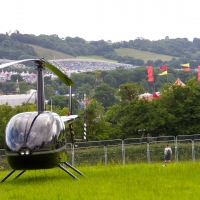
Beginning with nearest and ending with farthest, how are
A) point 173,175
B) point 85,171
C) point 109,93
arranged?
point 173,175 → point 85,171 → point 109,93

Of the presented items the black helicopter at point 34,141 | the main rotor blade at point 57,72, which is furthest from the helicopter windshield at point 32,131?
the main rotor blade at point 57,72

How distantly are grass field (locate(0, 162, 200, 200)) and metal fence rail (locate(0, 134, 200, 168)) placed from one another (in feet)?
36.2

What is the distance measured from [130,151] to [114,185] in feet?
55.6

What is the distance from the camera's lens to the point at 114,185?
55.6 ft

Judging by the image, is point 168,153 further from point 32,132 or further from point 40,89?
point 32,132

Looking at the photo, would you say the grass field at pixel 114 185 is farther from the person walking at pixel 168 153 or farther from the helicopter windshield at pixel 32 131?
the person walking at pixel 168 153

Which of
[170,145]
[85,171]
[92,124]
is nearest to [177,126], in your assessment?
[92,124]

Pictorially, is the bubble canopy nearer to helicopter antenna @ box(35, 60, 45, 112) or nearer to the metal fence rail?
helicopter antenna @ box(35, 60, 45, 112)

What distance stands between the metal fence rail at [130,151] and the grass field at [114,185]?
11.0 metres

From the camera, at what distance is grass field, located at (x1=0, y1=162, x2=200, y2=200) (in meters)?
15.1

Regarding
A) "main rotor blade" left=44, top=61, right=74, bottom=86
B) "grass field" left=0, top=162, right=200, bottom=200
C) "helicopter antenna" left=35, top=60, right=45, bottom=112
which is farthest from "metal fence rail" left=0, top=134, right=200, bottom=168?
"helicopter antenna" left=35, top=60, right=45, bottom=112

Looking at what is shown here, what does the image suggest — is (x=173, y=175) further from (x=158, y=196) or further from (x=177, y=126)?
(x=177, y=126)

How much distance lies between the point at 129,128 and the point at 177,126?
7.02 meters

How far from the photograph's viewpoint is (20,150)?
1802cm
